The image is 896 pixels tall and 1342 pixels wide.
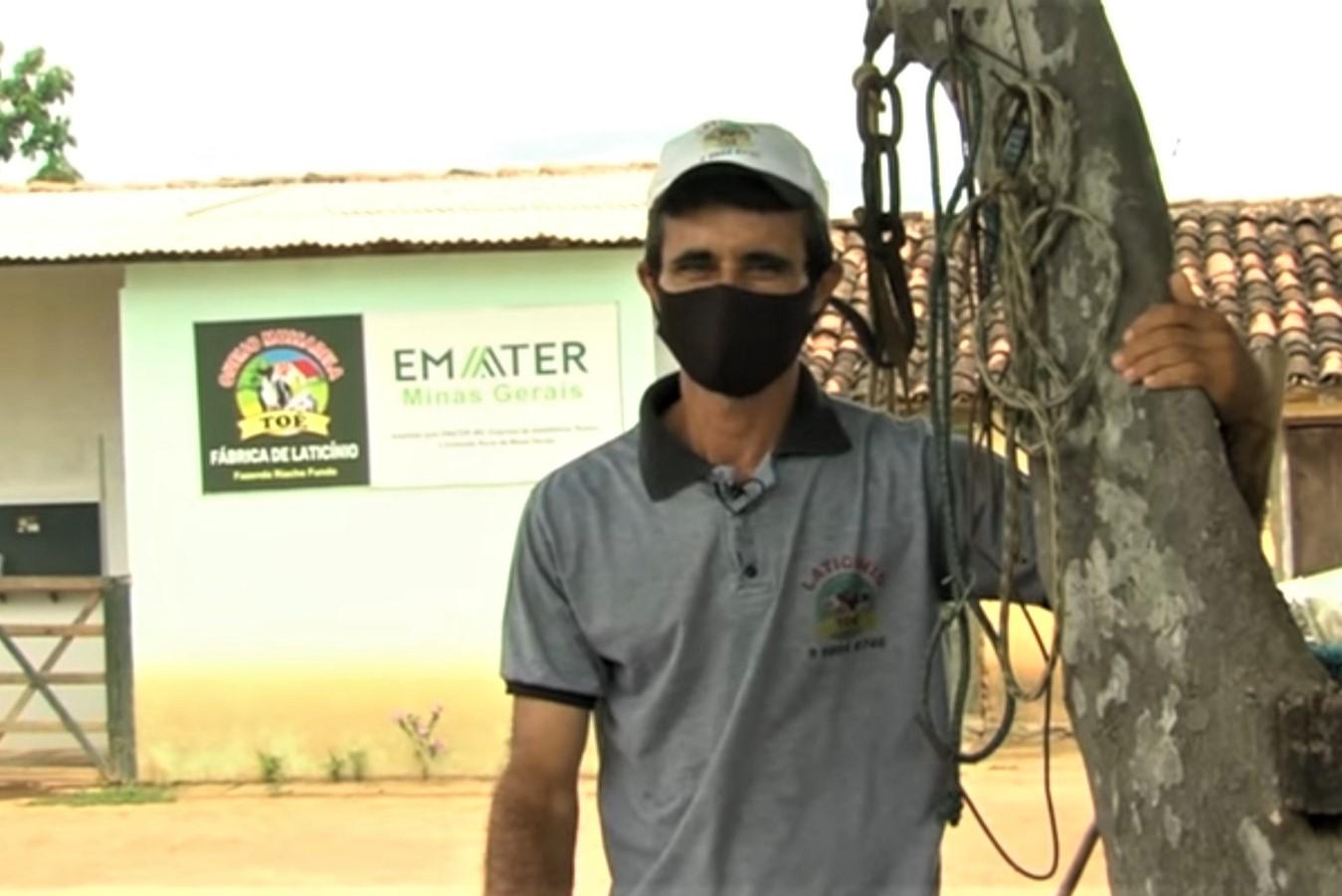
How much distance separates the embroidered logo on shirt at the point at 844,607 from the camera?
98.7 inches

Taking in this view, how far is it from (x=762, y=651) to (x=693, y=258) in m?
0.52

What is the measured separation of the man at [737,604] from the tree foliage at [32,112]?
34.6 metres

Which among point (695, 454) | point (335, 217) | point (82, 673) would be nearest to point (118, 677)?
point (82, 673)

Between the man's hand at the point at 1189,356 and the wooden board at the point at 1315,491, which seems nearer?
the man's hand at the point at 1189,356

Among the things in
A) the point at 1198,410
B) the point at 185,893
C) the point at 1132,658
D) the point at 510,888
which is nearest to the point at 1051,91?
the point at 1198,410

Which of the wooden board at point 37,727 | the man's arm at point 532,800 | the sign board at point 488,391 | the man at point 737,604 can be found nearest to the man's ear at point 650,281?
the man at point 737,604

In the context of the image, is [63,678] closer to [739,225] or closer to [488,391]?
[488,391]

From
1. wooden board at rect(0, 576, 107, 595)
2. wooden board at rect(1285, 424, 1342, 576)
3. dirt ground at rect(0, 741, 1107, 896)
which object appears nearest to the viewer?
dirt ground at rect(0, 741, 1107, 896)

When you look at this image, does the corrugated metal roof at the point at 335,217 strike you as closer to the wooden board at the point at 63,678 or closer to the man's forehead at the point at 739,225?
the wooden board at the point at 63,678

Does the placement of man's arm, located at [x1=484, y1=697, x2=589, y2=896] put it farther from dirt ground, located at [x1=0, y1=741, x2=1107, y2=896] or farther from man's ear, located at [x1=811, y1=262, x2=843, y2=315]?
dirt ground, located at [x1=0, y1=741, x2=1107, y2=896]

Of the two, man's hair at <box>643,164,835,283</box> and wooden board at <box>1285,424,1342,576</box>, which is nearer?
man's hair at <box>643,164,835,283</box>

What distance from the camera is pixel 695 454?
2629 millimetres

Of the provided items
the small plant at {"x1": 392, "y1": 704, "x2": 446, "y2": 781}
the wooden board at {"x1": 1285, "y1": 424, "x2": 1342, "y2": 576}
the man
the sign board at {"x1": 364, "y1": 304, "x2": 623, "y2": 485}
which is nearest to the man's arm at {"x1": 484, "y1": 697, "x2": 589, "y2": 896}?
the man

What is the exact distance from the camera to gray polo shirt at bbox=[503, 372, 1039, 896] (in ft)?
8.20
